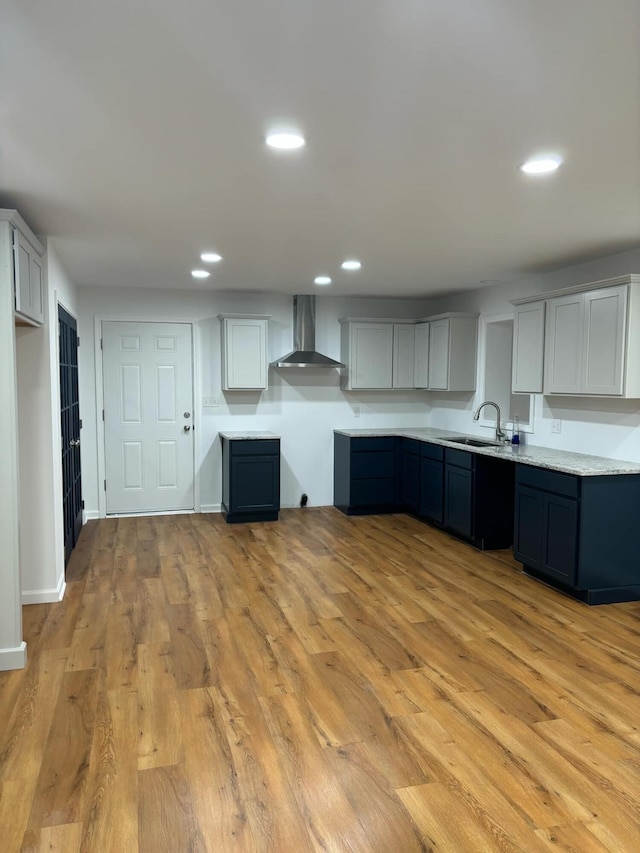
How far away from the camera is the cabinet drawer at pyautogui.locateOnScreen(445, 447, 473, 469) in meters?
5.22

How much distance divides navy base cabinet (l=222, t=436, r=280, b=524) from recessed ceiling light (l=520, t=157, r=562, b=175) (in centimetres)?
394

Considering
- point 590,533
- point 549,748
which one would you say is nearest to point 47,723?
point 549,748

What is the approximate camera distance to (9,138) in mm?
2295

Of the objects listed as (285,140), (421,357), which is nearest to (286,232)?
(285,140)

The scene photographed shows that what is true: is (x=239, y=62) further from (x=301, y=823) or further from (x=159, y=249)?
(x=159, y=249)

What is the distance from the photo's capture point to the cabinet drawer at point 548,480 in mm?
3939

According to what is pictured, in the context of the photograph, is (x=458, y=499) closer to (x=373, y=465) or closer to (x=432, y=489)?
(x=432, y=489)

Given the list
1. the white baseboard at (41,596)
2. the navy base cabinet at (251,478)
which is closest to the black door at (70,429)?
the white baseboard at (41,596)

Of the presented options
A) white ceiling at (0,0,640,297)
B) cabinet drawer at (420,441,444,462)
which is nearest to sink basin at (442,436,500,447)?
cabinet drawer at (420,441,444,462)

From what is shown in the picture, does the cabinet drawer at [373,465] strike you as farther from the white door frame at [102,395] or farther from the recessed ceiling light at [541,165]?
the recessed ceiling light at [541,165]

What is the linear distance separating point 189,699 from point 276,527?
10.6 ft

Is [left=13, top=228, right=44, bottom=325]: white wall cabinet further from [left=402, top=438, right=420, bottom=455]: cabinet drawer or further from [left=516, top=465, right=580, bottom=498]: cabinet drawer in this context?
[left=402, top=438, right=420, bottom=455]: cabinet drawer

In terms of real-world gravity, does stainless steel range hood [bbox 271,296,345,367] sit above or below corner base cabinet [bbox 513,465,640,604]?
above

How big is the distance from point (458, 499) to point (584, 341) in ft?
5.92
